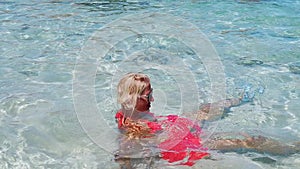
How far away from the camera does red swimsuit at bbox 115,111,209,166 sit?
13.5ft

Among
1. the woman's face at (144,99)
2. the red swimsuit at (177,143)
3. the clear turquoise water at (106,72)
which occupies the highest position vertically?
the woman's face at (144,99)

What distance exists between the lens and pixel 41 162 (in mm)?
4590

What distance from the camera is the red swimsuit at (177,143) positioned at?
4.12 meters

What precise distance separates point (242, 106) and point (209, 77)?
1381 mm

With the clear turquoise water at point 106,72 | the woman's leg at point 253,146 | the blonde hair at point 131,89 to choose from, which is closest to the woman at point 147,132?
the blonde hair at point 131,89

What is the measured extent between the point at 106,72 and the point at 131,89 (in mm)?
3521

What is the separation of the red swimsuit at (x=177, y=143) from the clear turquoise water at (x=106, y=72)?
0.50 ft

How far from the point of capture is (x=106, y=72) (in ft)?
24.3

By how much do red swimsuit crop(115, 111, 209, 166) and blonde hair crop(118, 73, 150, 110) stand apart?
19 centimetres

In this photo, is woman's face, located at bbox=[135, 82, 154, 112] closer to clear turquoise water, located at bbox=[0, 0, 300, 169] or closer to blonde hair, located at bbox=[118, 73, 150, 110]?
blonde hair, located at bbox=[118, 73, 150, 110]

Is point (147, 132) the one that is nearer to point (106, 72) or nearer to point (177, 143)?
point (177, 143)

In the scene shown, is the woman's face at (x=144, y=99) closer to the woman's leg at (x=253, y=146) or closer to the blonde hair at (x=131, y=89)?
the blonde hair at (x=131, y=89)

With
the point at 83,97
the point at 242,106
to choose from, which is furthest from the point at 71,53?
the point at 242,106

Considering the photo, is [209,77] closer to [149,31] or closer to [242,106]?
[242,106]
